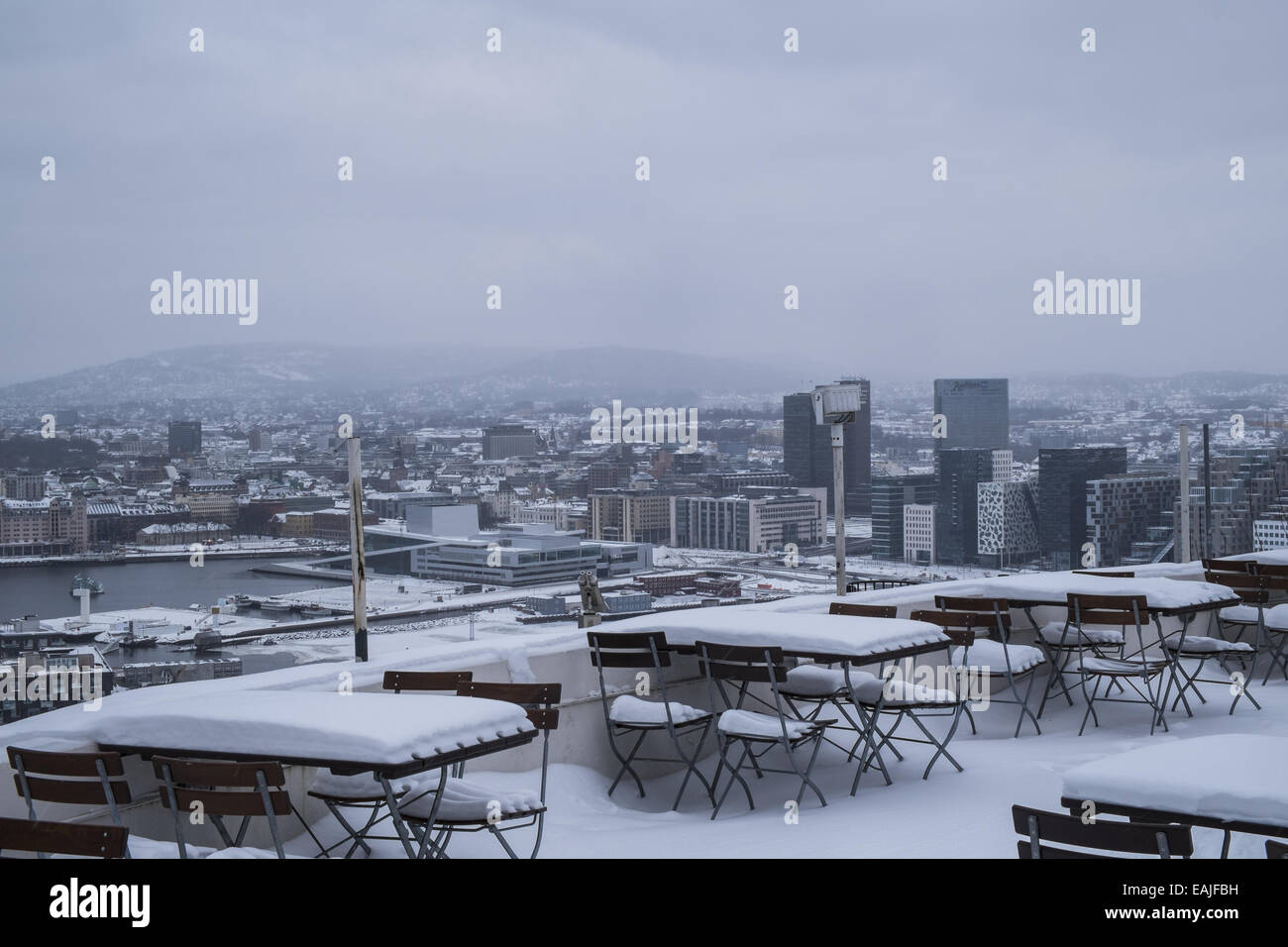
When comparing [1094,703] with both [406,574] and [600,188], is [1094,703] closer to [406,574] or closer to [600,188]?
[406,574]

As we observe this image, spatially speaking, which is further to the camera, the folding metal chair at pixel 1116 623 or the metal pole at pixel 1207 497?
the metal pole at pixel 1207 497

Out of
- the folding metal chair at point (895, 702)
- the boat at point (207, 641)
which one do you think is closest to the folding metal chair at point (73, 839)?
the folding metal chair at point (895, 702)

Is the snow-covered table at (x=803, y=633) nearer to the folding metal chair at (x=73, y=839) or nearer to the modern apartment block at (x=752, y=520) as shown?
the folding metal chair at (x=73, y=839)

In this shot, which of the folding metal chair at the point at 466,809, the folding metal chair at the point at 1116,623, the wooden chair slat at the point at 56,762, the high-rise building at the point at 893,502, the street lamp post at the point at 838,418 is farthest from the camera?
the high-rise building at the point at 893,502

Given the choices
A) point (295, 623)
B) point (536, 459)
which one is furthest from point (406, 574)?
point (536, 459)

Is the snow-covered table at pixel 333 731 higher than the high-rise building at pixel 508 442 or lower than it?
lower

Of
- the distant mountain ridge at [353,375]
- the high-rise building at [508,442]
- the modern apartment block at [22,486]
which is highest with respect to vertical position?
the distant mountain ridge at [353,375]

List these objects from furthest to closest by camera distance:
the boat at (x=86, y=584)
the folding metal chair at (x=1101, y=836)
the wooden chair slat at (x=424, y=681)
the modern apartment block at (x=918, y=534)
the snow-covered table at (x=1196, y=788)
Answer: the modern apartment block at (x=918, y=534), the boat at (x=86, y=584), the wooden chair slat at (x=424, y=681), the snow-covered table at (x=1196, y=788), the folding metal chair at (x=1101, y=836)
